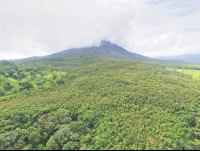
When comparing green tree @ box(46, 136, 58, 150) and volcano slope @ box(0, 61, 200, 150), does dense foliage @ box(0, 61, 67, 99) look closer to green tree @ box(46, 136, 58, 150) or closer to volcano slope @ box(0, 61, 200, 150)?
volcano slope @ box(0, 61, 200, 150)

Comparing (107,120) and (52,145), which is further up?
(107,120)

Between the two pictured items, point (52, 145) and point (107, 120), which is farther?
point (107, 120)

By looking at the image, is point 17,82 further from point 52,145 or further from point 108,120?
point 108,120

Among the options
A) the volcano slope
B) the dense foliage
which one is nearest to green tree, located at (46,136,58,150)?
the volcano slope

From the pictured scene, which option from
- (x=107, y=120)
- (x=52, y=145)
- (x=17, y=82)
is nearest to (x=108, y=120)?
(x=107, y=120)

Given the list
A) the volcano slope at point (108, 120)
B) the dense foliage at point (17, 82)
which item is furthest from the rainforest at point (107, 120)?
the dense foliage at point (17, 82)

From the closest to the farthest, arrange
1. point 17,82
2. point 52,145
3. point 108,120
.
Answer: point 52,145 < point 108,120 < point 17,82

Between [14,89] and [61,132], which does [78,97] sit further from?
[14,89]

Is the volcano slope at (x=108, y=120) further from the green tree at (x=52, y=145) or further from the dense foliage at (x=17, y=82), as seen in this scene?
the dense foliage at (x=17, y=82)
